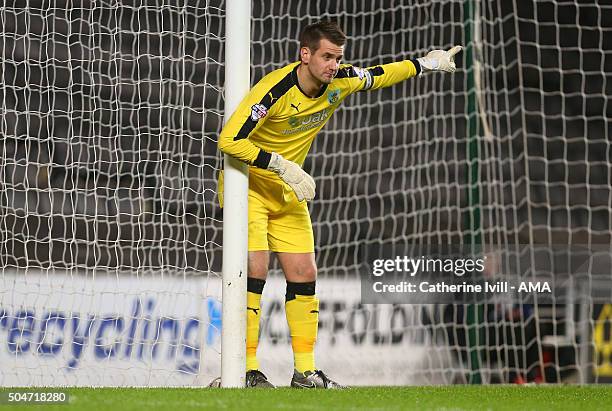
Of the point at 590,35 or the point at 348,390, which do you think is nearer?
the point at 348,390

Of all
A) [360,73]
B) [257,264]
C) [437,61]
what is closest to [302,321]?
[257,264]

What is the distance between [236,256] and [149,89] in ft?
8.78

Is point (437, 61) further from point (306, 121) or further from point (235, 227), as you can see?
point (235, 227)

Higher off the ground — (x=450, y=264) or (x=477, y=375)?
(x=450, y=264)

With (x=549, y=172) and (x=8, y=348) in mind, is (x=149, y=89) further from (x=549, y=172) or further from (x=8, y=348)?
(x=549, y=172)

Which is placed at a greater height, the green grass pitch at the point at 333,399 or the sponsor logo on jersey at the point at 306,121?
the sponsor logo on jersey at the point at 306,121

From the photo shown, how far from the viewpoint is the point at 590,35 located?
34.0 feet

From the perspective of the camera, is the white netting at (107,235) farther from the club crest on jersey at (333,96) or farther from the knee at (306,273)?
the club crest on jersey at (333,96)

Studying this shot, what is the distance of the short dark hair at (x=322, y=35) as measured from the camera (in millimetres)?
4605

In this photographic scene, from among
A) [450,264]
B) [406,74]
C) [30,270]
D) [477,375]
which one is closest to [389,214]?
[450,264]

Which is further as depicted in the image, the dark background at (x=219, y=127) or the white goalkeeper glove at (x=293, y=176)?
the dark background at (x=219, y=127)

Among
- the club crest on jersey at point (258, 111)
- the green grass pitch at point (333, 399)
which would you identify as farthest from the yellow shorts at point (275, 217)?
the green grass pitch at point (333, 399)

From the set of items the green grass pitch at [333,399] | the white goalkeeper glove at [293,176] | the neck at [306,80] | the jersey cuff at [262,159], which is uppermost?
the neck at [306,80]

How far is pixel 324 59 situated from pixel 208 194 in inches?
158
